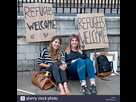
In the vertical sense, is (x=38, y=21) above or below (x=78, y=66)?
above

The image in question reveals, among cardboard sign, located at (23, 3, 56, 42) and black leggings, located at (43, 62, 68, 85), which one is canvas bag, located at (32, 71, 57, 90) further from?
cardboard sign, located at (23, 3, 56, 42)

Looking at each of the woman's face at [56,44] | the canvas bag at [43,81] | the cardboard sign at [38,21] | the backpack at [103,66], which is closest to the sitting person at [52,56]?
the woman's face at [56,44]

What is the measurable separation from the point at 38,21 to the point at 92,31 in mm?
1515

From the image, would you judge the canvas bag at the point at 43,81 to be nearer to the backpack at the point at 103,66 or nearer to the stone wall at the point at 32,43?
the stone wall at the point at 32,43

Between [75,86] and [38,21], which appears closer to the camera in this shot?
[75,86]

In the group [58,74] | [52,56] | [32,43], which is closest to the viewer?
[58,74]

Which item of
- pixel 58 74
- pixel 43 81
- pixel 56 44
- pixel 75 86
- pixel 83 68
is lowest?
pixel 75 86

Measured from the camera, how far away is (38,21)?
3578mm

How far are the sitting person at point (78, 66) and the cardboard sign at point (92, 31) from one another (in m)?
0.30

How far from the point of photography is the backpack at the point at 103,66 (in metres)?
3.80

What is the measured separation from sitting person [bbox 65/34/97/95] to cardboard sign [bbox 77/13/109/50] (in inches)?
11.7

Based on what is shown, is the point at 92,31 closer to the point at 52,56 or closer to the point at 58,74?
the point at 52,56

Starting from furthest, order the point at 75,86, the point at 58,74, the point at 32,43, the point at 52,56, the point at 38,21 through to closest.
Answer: the point at 32,43 < the point at 38,21 < the point at 52,56 < the point at 75,86 < the point at 58,74

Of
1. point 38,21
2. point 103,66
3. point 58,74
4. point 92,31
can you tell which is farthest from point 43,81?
point 92,31
